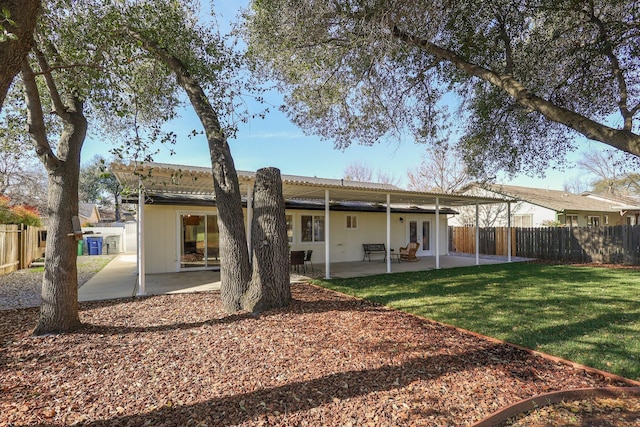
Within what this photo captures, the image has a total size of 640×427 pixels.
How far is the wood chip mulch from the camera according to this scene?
2.85 metres

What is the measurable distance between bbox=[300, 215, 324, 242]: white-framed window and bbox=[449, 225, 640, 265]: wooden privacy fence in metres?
10.1

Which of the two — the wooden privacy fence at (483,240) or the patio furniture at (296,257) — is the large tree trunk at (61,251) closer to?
the patio furniture at (296,257)

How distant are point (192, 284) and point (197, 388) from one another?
248 inches

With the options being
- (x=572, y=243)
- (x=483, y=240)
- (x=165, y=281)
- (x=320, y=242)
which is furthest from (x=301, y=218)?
(x=572, y=243)

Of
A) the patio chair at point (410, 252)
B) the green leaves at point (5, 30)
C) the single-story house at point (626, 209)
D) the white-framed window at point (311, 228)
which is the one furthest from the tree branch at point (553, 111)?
the single-story house at point (626, 209)

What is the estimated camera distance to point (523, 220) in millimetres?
21094

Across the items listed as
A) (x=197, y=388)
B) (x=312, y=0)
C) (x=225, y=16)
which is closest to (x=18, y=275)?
(x=225, y=16)

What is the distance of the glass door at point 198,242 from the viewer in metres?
12.0

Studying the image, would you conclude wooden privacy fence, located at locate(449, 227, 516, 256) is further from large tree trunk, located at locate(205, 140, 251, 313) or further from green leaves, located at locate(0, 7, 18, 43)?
green leaves, located at locate(0, 7, 18, 43)

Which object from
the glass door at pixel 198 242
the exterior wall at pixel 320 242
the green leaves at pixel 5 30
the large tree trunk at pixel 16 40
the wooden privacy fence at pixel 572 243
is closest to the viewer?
Result: the green leaves at pixel 5 30

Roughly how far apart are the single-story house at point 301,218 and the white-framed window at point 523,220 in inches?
232

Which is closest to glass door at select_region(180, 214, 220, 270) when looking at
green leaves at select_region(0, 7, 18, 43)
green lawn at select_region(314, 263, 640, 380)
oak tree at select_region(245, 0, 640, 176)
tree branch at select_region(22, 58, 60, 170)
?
green lawn at select_region(314, 263, 640, 380)

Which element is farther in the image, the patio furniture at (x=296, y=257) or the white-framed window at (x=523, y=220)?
the white-framed window at (x=523, y=220)

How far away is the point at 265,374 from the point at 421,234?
1567cm
